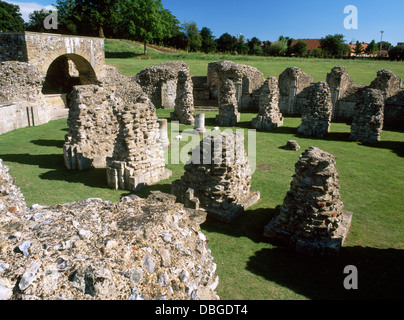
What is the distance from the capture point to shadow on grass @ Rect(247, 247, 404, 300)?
5422mm

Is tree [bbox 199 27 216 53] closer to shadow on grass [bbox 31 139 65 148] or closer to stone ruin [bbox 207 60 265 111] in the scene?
stone ruin [bbox 207 60 265 111]

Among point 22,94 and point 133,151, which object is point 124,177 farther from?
point 22,94

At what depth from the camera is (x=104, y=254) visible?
3.02 meters

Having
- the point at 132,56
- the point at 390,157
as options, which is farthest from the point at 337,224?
the point at 132,56

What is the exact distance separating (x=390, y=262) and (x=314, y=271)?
1.63 meters

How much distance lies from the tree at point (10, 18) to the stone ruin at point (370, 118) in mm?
49242

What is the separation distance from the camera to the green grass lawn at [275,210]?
5.59 meters

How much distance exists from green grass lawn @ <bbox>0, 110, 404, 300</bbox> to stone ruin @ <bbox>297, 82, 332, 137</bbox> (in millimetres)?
953

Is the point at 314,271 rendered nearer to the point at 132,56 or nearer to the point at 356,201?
the point at 356,201

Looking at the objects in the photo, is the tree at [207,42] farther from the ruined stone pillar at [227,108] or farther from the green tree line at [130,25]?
the ruined stone pillar at [227,108]

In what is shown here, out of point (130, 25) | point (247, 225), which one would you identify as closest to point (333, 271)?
point (247, 225)

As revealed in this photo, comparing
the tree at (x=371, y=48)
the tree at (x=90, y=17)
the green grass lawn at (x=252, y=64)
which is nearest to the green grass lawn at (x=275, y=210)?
the green grass lawn at (x=252, y=64)

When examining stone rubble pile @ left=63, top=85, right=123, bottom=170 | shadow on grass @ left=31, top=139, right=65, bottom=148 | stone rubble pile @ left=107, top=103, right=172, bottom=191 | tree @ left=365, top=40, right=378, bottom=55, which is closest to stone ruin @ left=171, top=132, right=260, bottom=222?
stone rubble pile @ left=107, top=103, right=172, bottom=191

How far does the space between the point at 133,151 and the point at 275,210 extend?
4488 mm
